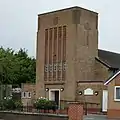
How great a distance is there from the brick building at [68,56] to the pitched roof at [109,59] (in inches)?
8.1

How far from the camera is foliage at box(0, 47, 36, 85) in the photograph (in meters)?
65.0

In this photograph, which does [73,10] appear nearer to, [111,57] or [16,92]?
[111,57]

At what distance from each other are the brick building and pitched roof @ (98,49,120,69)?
0.21m

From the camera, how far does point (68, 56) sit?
1961 inches

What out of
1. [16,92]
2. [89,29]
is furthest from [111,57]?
[16,92]

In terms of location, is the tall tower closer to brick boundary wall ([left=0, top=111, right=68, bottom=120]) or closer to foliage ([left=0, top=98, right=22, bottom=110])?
foliage ([left=0, top=98, right=22, bottom=110])

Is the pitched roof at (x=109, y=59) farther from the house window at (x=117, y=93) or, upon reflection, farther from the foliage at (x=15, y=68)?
the foliage at (x=15, y=68)

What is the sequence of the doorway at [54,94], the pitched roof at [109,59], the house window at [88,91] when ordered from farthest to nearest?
1. the pitched roof at [109,59]
2. the doorway at [54,94]
3. the house window at [88,91]

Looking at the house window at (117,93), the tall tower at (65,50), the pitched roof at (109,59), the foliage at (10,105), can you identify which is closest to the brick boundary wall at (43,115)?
the foliage at (10,105)

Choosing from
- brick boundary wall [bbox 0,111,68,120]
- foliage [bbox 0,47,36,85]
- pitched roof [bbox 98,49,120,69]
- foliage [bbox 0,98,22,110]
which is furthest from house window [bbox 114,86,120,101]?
foliage [bbox 0,47,36,85]

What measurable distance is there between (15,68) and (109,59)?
2192cm

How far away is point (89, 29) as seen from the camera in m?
51.0

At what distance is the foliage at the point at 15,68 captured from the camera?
213 ft

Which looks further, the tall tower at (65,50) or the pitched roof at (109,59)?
the pitched roof at (109,59)
